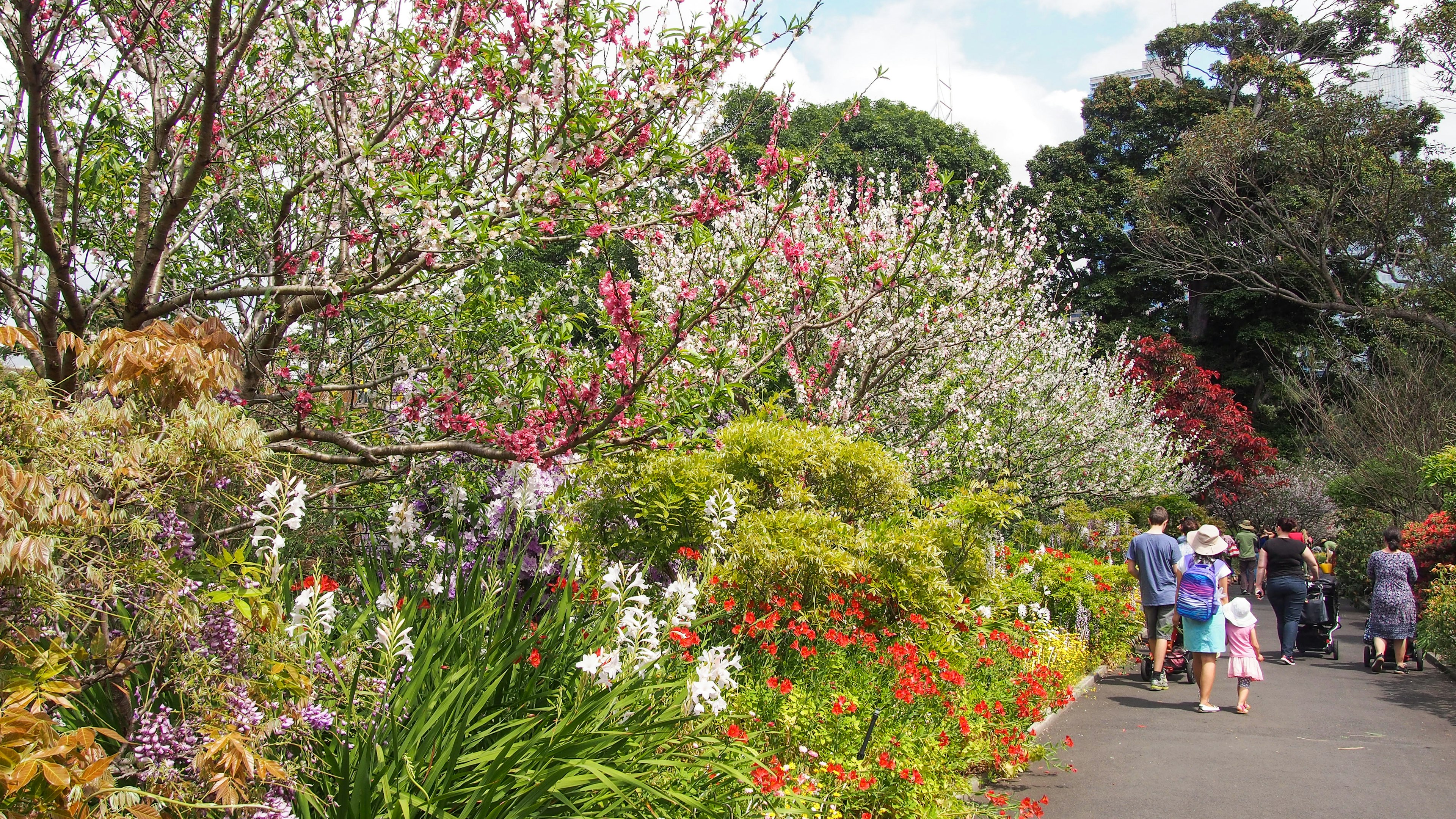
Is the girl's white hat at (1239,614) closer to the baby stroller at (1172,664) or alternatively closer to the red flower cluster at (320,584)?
the baby stroller at (1172,664)

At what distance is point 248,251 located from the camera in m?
5.52

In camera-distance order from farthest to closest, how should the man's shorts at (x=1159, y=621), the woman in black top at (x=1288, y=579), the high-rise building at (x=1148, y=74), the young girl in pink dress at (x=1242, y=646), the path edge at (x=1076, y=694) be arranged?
the high-rise building at (x=1148, y=74) < the woman in black top at (x=1288, y=579) < the man's shorts at (x=1159, y=621) < the young girl in pink dress at (x=1242, y=646) < the path edge at (x=1076, y=694)

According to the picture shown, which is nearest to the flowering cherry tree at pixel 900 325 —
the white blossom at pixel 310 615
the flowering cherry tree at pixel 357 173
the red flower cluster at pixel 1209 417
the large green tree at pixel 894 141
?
the flowering cherry tree at pixel 357 173

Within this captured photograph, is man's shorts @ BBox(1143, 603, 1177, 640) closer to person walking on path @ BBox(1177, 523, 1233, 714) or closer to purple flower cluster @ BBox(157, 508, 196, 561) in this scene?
person walking on path @ BBox(1177, 523, 1233, 714)

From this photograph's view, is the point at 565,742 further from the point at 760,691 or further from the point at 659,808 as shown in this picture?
the point at 760,691

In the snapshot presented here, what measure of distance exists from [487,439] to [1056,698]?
527 cm

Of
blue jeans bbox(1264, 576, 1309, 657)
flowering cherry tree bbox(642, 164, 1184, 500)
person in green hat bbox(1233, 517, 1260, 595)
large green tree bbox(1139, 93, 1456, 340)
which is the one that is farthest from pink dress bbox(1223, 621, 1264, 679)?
large green tree bbox(1139, 93, 1456, 340)

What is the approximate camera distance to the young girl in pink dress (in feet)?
27.8

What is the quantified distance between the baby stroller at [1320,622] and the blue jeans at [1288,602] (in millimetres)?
215

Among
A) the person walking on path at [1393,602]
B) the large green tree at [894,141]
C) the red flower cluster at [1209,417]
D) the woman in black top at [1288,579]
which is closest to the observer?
the person walking on path at [1393,602]

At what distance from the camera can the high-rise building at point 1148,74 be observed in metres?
38.9

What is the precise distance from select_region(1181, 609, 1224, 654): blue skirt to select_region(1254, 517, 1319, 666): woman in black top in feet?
11.2

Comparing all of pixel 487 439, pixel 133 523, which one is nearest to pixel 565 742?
pixel 133 523

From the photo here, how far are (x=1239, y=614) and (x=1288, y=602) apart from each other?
3727 millimetres
